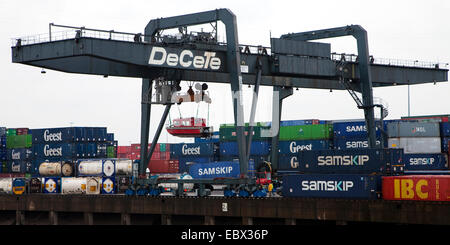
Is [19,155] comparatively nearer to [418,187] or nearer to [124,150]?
[124,150]

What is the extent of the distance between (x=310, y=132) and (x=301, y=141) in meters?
1.23

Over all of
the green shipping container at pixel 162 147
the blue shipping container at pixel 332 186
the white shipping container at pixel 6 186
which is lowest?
the white shipping container at pixel 6 186

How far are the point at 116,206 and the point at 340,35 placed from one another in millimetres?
24657

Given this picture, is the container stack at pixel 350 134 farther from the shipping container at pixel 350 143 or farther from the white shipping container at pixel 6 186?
the white shipping container at pixel 6 186

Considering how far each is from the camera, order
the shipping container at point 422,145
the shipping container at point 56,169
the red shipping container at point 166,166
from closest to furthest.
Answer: the shipping container at point 422,145 → the shipping container at point 56,169 → the red shipping container at point 166,166

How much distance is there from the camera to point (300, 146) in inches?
2633

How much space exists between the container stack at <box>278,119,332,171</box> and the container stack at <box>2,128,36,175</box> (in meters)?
25.0

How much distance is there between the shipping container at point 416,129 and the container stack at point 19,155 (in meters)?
35.7

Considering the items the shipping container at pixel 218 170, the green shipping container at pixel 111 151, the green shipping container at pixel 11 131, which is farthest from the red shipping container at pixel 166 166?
the green shipping container at pixel 11 131

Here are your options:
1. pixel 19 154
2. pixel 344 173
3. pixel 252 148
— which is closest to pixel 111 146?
pixel 19 154

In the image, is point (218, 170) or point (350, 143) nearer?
point (218, 170)

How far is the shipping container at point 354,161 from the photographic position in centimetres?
4438

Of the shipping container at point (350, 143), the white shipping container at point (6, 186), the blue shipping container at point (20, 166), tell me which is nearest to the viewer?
the white shipping container at point (6, 186)
